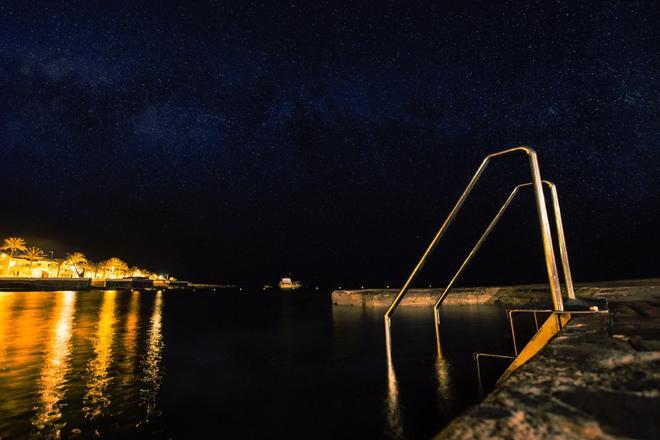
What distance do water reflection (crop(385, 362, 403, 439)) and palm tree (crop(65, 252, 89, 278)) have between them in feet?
513

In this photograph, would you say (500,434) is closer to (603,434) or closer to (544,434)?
(544,434)

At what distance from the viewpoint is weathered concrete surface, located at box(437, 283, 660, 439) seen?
1.46 m

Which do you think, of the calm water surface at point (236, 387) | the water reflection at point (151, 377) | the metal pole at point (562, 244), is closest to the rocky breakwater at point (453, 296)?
the calm water surface at point (236, 387)

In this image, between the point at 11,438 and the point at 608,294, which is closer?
the point at 11,438

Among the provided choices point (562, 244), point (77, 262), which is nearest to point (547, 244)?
point (562, 244)

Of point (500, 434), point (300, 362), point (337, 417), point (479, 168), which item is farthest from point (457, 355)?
point (500, 434)

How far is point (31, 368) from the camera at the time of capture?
9516 mm

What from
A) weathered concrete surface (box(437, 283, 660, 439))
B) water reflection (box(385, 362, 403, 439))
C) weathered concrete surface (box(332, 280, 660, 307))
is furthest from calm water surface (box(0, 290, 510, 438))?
weathered concrete surface (box(332, 280, 660, 307))

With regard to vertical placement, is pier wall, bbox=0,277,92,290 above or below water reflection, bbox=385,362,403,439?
above

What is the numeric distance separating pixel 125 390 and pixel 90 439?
2688 millimetres

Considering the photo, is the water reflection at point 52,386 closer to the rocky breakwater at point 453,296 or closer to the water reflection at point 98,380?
the water reflection at point 98,380

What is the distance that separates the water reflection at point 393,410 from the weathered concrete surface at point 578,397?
335 centimetres

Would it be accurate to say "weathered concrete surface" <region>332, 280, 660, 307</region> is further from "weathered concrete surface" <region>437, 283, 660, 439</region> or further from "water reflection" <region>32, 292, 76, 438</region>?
"weathered concrete surface" <region>437, 283, 660, 439</region>

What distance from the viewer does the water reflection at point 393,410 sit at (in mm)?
5113
